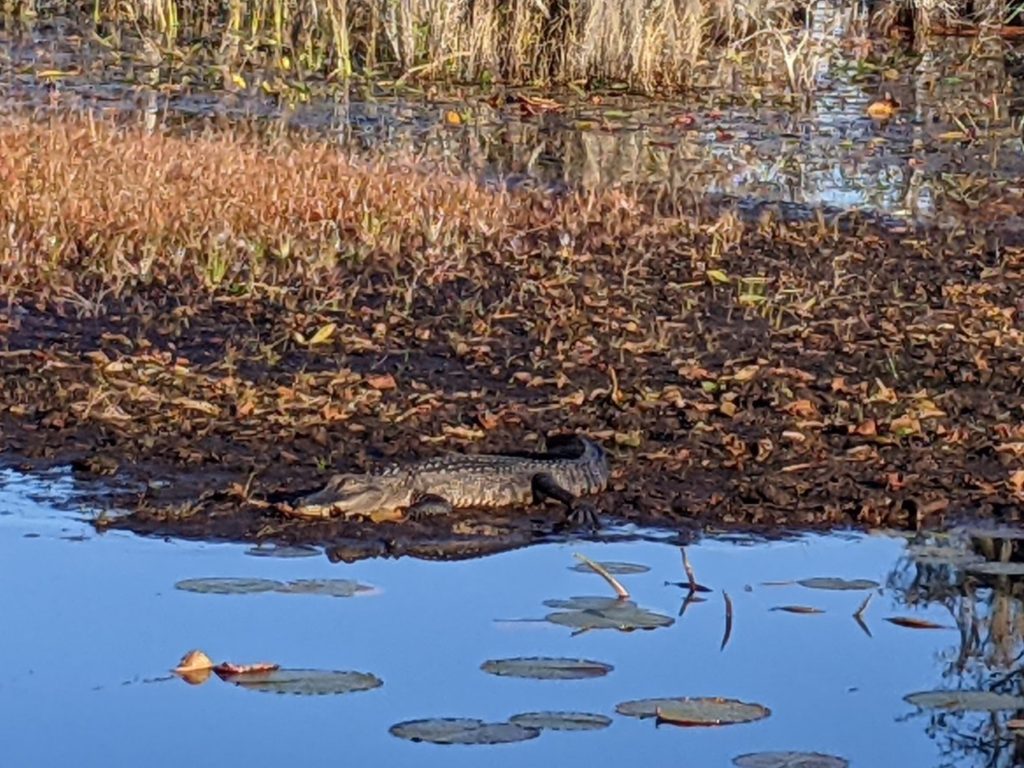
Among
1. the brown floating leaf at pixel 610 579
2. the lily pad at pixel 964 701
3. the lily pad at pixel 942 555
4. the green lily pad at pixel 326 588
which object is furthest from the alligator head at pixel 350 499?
the lily pad at pixel 964 701

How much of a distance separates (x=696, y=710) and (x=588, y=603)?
0.84 meters

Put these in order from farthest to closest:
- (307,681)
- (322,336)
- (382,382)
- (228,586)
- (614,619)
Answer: (322,336) → (382,382) → (228,586) → (614,619) → (307,681)

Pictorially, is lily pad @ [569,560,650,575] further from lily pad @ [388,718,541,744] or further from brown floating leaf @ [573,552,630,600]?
lily pad @ [388,718,541,744]

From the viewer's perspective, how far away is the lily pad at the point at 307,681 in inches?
191

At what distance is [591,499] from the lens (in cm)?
658

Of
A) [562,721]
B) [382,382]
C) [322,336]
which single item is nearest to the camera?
[562,721]

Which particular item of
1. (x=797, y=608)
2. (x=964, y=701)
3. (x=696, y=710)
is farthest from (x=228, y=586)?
(x=964, y=701)

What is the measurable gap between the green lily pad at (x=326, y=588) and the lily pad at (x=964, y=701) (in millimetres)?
1479

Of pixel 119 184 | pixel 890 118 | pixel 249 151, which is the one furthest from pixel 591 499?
pixel 890 118

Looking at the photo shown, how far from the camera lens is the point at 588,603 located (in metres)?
5.58

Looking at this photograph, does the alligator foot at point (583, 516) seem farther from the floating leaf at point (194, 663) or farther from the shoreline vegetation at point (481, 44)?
the shoreline vegetation at point (481, 44)

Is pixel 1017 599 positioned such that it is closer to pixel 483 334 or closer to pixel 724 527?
pixel 724 527

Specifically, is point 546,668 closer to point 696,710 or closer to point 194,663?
point 696,710

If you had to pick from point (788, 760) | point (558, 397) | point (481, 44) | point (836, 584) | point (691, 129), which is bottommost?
point (788, 760)
